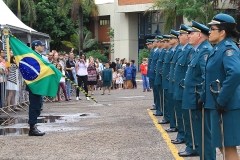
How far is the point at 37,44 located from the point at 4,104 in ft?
15.9

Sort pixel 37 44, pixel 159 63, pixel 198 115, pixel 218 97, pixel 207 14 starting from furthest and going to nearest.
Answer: pixel 207 14, pixel 159 63, pixel 37 44, pixel 198 115, pixel 218 97

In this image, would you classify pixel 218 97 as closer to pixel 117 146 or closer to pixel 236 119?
pixel 236 119

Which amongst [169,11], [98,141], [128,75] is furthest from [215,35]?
[169,11]

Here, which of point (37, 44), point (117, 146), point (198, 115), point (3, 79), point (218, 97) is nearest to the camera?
point (218, 97)

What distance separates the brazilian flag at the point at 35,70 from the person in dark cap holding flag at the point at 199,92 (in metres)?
4.56

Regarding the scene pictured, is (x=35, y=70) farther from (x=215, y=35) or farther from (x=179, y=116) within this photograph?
(x=215, y=35)

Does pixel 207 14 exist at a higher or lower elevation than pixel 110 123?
higher

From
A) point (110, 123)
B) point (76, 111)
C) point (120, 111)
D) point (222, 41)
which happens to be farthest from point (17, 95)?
point (222, 41)

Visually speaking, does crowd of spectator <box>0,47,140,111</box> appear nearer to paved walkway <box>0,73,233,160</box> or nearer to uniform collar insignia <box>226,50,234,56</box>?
paved walkway <box>0,73,233,160</box>

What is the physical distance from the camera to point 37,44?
11445mm

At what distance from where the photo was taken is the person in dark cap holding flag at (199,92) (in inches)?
283

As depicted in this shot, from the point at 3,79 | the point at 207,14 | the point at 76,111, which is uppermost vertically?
the point at 207,14

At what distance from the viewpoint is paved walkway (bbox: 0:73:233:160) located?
859cm

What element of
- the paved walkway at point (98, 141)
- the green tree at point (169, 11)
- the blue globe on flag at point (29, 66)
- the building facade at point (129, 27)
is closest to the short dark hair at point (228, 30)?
the paved walkway at point (98, 141)
